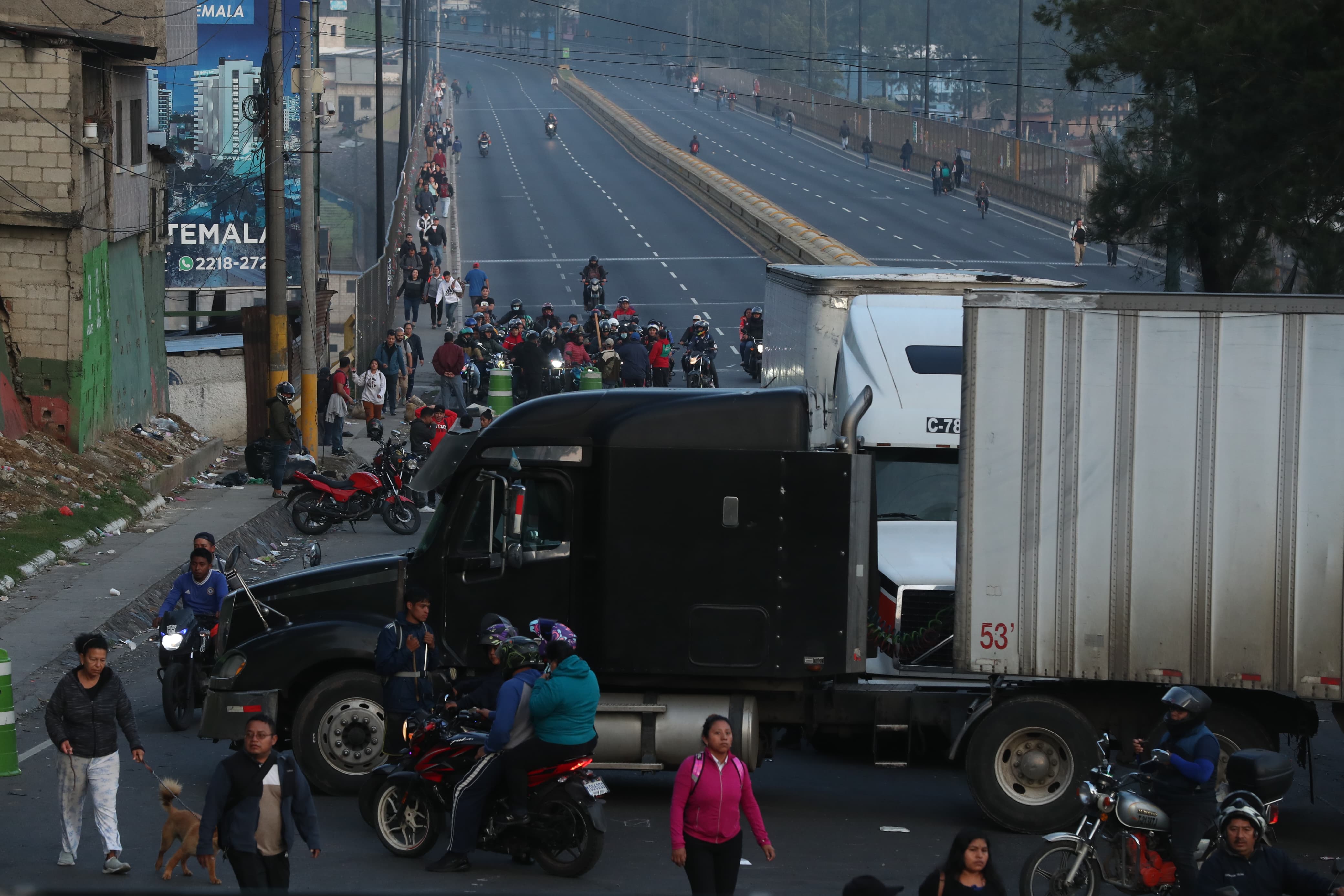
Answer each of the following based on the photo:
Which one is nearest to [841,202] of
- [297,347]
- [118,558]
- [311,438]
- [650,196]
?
[650,196]

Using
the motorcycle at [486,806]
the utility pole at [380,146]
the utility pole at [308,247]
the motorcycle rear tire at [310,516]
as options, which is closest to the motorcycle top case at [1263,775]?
the motorcycle at [486,806]

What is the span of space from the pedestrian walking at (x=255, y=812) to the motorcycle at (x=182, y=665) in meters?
4.65

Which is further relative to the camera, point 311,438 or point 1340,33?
point 311,438

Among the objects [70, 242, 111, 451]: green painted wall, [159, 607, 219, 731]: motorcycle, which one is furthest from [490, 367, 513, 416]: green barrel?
[159, 607, 219, 731]: motorcycle

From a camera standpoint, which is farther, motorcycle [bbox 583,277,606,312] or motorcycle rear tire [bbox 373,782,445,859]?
motorcycle [bbox 583,277,606,312]

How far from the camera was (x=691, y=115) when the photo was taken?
118 metres

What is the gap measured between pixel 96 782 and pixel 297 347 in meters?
23.1

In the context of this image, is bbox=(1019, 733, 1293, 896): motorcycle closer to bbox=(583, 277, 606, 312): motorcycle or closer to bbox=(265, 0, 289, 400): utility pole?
bbox=(265, 0, 289, 400): utility pole

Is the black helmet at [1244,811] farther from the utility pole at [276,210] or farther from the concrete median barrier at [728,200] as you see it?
the concrete median barrier at [728,200]

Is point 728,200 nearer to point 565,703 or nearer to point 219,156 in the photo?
point 219,156

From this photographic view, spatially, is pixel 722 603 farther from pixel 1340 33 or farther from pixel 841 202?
pixel 841 202

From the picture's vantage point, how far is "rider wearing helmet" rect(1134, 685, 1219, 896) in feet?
27.2

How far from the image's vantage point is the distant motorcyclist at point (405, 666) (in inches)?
389

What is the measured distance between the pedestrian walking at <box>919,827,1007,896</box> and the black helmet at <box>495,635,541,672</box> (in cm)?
319
